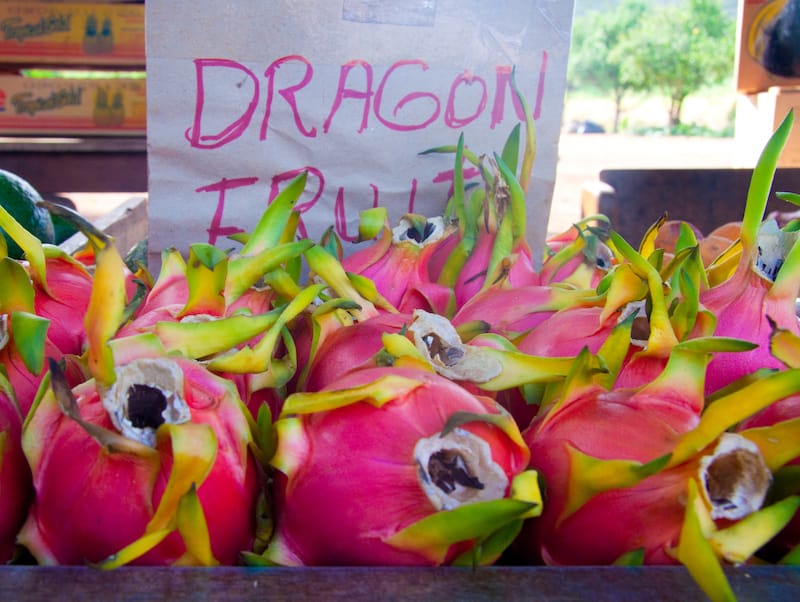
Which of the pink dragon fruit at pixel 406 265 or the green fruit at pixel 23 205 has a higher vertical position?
the pink dragon fruit at pixel 406 265

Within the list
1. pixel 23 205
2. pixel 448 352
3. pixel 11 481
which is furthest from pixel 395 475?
pixel 23 205

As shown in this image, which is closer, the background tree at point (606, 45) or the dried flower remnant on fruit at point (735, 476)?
the dried flower remnant on fruit at point (735, 476)

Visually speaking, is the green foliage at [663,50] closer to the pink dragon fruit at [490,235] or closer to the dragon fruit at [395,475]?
the pink dragon fruit at [490,235]

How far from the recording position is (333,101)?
1.20 metres

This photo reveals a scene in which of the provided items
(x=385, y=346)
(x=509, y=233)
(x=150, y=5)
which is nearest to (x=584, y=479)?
(x=385, y=346)

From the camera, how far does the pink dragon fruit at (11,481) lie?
58 cm

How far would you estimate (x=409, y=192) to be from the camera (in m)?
1.25

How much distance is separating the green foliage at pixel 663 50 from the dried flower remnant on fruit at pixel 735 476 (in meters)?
22.5

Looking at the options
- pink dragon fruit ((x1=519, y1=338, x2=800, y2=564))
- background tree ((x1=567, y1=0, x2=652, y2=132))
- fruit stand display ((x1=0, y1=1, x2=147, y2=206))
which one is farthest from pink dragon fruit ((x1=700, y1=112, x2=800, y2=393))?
background tree ((x1=567, y1=0, x2=652, y2=132))

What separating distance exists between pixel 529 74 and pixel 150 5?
1.95ft

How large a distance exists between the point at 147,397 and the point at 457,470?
230 millimetres

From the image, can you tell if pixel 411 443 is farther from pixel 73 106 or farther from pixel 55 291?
pixel 73 106

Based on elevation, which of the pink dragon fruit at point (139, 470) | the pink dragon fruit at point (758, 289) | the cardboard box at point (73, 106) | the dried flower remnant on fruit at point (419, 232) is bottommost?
the cardboard box at point (73, 106)

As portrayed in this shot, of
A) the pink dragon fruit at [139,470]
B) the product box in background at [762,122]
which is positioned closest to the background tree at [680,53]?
the product box in background at [762,122]
